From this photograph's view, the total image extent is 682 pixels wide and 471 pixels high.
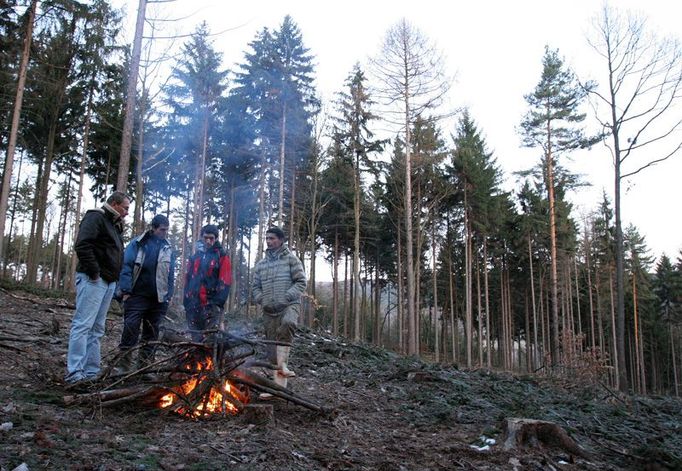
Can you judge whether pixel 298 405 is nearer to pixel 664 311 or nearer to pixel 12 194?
pixel 12 194

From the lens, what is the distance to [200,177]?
72.5ft

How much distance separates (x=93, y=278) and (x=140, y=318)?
862 millimetres

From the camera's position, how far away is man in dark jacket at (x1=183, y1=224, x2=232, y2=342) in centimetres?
565

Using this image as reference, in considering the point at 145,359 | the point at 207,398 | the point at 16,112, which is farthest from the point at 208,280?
the point at 16,112

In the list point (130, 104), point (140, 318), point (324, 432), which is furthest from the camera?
point (130, 104)

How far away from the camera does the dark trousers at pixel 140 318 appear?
17.5 feet

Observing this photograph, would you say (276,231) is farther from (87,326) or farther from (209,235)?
(87,326)

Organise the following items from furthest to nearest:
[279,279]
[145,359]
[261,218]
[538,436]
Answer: [261,218] < [279,279] < [145,359] < [538,436]

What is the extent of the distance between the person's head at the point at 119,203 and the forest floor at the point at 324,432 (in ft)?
5.39

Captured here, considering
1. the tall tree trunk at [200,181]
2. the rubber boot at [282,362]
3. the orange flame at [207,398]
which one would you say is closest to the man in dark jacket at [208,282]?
the rubber boot at [282,362]

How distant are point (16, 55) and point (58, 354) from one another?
1355 cm

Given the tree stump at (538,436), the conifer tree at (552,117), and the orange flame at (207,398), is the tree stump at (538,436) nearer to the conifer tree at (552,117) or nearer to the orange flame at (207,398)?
the orange flame at (207,398)

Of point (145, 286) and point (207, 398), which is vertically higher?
point (145, 286)

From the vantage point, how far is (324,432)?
4512 millimetres
